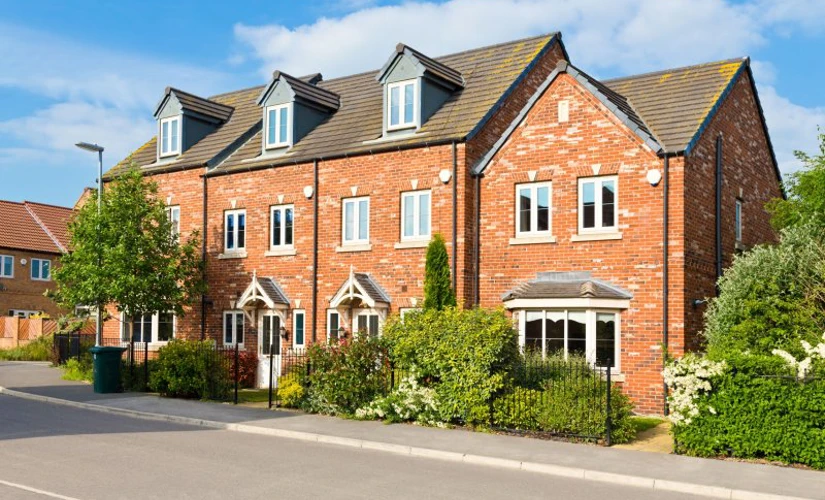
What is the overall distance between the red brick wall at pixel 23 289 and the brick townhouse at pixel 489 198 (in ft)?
80.1

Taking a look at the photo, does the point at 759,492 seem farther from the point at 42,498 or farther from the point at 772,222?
the point at 772,222

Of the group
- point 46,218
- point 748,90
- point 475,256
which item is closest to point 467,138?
point 475,256

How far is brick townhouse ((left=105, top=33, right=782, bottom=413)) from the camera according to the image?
60.5 ft

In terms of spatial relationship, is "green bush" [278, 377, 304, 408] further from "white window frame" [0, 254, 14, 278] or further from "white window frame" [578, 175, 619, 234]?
"white window frame" [0, 254, 14, 278]

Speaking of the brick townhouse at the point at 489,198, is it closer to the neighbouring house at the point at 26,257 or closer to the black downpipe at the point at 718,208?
the black downpipe at the point at 718,208

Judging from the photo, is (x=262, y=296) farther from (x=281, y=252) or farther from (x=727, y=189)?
(x=727, y=189)

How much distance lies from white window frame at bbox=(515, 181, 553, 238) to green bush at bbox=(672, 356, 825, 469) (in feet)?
24.8

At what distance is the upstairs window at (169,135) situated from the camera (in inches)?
1112

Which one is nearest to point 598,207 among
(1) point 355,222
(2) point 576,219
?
(2) point 576,219

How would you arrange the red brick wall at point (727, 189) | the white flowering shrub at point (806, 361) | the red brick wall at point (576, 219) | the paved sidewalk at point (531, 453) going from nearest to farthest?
the paved sidewalk at point (531, 453) → the white flowering shrub at point (806, 361) → the red brick wall at point (576, 219) → the red brick wall at point (727, 189)

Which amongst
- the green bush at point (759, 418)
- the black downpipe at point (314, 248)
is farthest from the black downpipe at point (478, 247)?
the green bush at point (759, 418)

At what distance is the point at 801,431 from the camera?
11969 mm

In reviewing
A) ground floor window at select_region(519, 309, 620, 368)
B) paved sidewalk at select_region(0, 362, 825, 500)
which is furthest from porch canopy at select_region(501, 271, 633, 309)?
paved sidewalk at select_region(0, 362, 825, 500)

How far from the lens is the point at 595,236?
19.0 m
